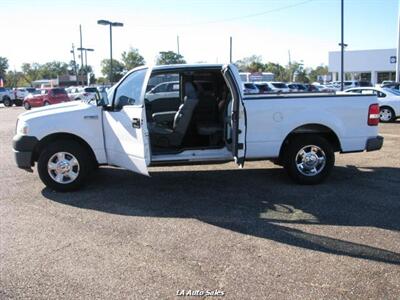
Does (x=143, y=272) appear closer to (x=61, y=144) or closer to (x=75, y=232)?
(x=75, y=232)

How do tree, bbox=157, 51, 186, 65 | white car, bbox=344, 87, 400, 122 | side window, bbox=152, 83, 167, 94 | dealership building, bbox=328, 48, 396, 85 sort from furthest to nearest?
dealership building, bbox=328, 48, 396, 85 < white car, bbox=344, 87, 400, 122 < tree, bbox=157, 51, 186, 65 < side window, bbox=152, 83, 167, 94

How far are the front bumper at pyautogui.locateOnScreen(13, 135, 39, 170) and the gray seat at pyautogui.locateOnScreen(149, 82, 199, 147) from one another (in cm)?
174

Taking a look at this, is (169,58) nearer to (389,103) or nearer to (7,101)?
(389,103)

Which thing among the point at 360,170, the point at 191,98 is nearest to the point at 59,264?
the point at 191,98

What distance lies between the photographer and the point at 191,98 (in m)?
7.29

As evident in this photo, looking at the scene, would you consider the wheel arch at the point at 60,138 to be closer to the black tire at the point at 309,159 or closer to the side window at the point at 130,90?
the side window at the point at 130,90

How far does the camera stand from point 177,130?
23.6 ft

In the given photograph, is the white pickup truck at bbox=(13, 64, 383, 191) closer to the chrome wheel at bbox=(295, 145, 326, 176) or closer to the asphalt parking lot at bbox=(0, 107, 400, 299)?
the chrome wheel at bbox=(295, 145, 326, 176)

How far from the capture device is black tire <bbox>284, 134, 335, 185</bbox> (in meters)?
7.14

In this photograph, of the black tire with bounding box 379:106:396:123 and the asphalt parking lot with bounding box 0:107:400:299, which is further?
the black tire with bounding box 379:106:396:123

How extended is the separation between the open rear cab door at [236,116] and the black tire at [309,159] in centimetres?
94

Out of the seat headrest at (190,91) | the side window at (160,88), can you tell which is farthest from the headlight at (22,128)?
the seat headrest at (190,91)

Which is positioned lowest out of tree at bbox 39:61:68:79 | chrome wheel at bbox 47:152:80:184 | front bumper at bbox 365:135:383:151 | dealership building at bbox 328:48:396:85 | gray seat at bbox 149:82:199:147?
chrome wheel at bbox 47:152:80:184

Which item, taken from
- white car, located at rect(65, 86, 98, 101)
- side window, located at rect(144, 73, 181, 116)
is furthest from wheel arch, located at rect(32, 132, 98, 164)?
side window, located at rect(144, 73, 181, 116)
